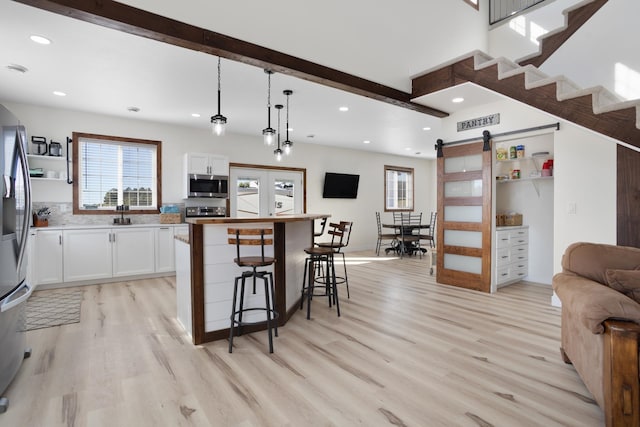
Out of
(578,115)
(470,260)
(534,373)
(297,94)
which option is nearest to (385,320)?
(534,373)

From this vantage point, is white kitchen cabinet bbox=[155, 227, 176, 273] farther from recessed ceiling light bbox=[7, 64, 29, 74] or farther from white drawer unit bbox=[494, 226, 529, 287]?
white drawer unit bbox=[494, 226, 529, 287]

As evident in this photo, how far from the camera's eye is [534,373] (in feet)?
8.04

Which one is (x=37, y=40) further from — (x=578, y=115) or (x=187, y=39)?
(x=578, y=115)

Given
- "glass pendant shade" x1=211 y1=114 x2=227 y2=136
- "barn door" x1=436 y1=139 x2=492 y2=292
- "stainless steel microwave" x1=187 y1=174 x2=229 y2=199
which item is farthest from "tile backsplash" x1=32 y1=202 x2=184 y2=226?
"barn door" x1=436 y1=139 x2=492 y2=292

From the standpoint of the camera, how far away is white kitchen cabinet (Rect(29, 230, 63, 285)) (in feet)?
15.7

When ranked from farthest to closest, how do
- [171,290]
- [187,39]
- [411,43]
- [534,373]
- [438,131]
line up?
[438,131], [171,290], [411,43], [187,39], [534,373]

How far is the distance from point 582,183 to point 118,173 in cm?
688

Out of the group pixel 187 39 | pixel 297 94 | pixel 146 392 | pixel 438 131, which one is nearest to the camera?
pixel 146 392

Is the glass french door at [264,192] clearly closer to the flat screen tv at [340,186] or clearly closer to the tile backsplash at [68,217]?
the flat screen tv at [340,186]

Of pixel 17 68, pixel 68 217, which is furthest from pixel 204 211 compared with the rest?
pixel 17 68

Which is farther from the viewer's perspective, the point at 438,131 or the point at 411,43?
the point at 438,131

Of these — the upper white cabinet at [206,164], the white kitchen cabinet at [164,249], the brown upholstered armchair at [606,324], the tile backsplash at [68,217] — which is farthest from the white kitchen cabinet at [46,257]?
the brown upholstered armchair at [606,324]

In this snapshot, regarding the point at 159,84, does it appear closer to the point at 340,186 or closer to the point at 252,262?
the point at 252,262

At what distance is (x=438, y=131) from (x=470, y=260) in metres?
3.06
